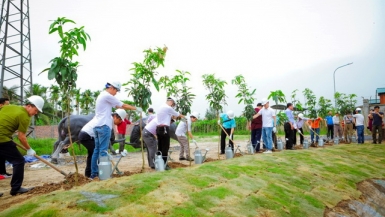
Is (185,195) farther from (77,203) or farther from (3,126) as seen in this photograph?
(3,126)

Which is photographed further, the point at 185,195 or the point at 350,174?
the point at 350,174

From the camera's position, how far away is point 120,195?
15.6ft

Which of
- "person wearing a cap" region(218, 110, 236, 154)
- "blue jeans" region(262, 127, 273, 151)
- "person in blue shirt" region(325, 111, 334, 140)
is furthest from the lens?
"person in blue shirt" region(325, 111, 334, 140)

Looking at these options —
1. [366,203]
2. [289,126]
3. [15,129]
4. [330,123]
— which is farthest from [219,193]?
[330,123]

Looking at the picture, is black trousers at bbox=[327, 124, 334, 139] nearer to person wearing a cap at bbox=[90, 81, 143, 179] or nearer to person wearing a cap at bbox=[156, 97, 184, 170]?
person wearing a cap at bbox=[156, 97, 184, 170]

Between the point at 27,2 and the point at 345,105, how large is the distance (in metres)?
23.9

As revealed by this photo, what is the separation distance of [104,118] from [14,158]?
168cm

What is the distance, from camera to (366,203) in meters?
7.74

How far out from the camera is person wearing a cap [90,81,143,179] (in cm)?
625

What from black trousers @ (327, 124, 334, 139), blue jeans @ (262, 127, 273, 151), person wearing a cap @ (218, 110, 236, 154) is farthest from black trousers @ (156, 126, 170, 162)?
black trousers @ (327, 124, 334, 139)

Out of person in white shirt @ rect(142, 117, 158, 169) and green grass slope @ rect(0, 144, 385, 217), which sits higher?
person in white shirt @ rect(142, 117, 158, 169)

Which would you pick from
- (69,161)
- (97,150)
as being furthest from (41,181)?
(69,161)

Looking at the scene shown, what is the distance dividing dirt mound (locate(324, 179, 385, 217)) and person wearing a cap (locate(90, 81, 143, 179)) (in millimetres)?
4454

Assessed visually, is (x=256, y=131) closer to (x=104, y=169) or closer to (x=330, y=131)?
(x=104, y=169)
